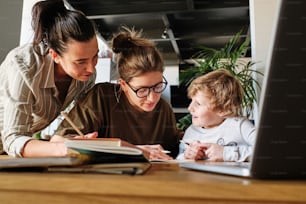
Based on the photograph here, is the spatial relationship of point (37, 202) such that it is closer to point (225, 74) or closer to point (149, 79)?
point (149, 79)

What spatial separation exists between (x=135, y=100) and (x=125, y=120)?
0.08 meters

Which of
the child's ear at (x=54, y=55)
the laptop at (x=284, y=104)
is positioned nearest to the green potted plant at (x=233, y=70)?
the child's ear at (x=54, y=55)

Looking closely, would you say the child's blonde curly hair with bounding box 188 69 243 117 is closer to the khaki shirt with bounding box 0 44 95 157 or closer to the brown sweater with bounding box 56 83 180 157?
the brown sweater with bounding box 56 83 180 157

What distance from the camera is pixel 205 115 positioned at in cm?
116

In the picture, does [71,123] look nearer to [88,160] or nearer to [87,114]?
[87,114]

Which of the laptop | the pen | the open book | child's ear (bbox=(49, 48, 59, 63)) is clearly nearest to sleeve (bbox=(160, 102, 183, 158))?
the pen

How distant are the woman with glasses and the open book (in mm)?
652

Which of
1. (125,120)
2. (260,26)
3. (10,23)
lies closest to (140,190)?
(125,120)

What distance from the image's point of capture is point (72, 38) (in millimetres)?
1032

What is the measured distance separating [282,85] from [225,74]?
3.28 ft

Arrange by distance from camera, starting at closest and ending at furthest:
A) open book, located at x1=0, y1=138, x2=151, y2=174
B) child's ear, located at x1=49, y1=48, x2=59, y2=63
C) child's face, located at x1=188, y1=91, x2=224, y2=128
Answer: open book, located at x1=0, y1=138, x2=151, y2=174 < child's ear, located at x1=49, y1=48, x2=59, y2=63 < child's face, located at x1=188, y1=91, x2=224, y2=128

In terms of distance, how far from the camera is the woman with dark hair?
0.90 m

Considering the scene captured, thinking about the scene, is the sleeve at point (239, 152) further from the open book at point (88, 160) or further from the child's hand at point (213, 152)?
the open book at point (88, 160)

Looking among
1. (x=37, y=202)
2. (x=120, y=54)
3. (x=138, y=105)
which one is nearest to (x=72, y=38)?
(x=120, y=54)
